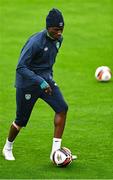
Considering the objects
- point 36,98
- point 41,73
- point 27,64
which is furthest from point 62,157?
point 27,64

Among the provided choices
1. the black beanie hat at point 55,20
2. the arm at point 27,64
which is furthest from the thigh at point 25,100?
the black beanie hat at point 55,20

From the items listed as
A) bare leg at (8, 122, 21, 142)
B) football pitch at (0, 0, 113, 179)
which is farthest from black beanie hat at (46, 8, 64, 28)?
football pitch at (0, 0, 113, 179)

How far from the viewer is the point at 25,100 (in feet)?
36.2

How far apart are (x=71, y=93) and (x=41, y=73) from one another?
4.67 metres

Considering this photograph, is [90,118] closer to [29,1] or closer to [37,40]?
[37,40]

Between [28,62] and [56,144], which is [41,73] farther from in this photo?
[56,144]

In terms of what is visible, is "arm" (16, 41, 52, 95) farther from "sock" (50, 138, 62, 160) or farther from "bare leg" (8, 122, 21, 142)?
"bare leg" (8, 122, 21, 142)

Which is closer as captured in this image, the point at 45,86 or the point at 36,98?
the point at 45,86

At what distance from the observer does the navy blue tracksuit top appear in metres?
10.6

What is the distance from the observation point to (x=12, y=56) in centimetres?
1856

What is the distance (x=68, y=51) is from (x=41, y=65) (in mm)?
8382

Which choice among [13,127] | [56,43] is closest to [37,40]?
[56,43]

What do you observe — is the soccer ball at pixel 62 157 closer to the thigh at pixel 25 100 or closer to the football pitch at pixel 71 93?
the football pitch at pixel 71 93

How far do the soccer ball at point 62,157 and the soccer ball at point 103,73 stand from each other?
5.62 m
